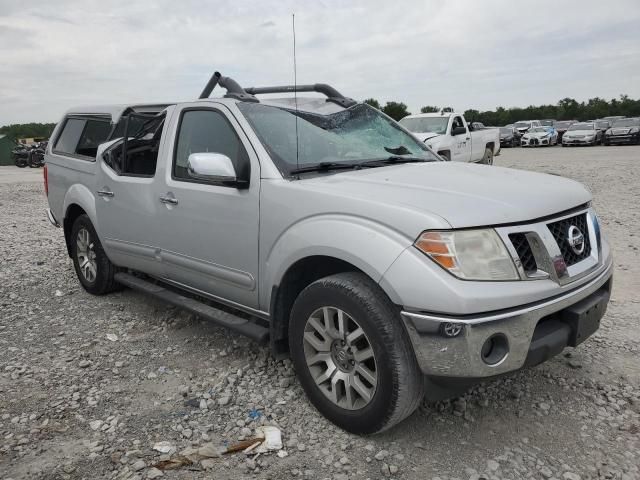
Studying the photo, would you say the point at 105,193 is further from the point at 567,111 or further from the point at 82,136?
the point at 567,111

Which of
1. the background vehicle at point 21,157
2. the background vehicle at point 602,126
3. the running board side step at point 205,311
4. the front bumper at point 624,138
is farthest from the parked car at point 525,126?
the running board side step at point 205,311

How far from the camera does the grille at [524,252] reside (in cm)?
243

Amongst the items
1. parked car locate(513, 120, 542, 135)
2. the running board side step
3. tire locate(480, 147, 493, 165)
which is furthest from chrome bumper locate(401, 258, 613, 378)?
parked car locate(513, 120, 542, 135)

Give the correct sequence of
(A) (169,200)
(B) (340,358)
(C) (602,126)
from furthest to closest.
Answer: (C) (602,126) → (A) (169,200) → (B) (340,358)

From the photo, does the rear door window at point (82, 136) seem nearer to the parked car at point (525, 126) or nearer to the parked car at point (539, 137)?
the parked car at point (539, 137)

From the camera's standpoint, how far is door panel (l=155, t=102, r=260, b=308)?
3205 millimetres

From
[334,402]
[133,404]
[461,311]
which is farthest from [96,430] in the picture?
[461,311]

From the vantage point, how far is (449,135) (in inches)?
518

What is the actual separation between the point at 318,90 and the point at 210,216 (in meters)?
1.53

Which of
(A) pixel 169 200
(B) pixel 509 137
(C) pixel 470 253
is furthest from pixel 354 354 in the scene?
(B) pixel 509 137

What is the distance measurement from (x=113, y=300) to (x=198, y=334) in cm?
136

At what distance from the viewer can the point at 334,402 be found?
2.81 m

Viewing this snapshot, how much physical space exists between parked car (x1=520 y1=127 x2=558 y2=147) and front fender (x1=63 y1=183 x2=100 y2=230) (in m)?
30.7

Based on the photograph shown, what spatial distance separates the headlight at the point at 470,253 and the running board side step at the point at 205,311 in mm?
1288
